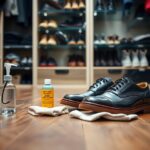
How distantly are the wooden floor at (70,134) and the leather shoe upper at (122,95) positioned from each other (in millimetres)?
64

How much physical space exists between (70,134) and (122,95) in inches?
11.3

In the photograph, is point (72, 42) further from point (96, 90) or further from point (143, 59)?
point (96, 90)

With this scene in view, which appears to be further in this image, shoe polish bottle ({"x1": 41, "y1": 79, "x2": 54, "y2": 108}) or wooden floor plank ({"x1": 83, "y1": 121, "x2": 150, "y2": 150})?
shoe polish bottle ({"x1": 41, "y1": 79, "x2": 54, "y2": 108})

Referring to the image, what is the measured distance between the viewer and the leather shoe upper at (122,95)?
0.82 m

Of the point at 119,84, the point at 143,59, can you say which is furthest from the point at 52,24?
the point at 119,84

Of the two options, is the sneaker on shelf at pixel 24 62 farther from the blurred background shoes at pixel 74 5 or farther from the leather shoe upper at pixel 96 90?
the leather shoe upper at pixel 96 90

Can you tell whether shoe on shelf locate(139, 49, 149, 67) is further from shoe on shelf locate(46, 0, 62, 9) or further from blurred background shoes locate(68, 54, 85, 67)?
shoe on shelf locate(46, 0, 62, 9)

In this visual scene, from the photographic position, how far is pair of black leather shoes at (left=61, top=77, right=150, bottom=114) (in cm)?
82

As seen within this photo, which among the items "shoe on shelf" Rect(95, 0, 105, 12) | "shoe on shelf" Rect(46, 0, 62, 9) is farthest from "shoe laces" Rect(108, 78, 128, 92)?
"shoe on shelf" Rect(46, 0, 62, 9)

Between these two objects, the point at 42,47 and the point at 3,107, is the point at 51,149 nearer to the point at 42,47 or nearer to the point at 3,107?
the point at 3,107

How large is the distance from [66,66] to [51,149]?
126 inches

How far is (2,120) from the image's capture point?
80cm

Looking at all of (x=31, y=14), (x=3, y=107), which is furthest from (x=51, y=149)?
(x=31, y=14)

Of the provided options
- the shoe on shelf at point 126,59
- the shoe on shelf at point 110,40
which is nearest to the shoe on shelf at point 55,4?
the shoe on shelf at point 110,40
